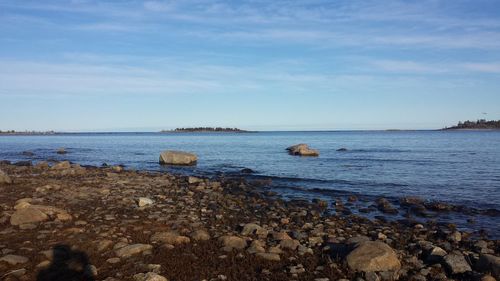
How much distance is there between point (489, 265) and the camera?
8.70m

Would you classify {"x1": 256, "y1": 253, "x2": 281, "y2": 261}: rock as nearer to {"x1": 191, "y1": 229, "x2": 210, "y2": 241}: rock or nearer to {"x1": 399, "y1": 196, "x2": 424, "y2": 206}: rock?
{"x1": 191, "y1": 229, "x2": 210, "y2": 241}: rock

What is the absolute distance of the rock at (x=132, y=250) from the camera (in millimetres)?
9069

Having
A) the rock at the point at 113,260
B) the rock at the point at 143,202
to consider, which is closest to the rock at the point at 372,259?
the rock at the point at 113,260

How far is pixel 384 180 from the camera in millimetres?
25734

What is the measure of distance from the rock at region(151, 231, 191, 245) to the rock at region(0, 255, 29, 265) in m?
2.84

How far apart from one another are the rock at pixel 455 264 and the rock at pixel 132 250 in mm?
6734

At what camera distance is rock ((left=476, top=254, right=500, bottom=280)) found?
27.7 ft

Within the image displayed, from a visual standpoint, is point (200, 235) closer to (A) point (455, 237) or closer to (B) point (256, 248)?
(B) point (256, 248)

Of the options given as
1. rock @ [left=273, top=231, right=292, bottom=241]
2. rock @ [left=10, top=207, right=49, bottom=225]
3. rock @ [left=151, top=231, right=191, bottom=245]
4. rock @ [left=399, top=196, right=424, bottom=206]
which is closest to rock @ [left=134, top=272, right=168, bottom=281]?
rock @ [left=151, top=231, right=191, bottom=245]

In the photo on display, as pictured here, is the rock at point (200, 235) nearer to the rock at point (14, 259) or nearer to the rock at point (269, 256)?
the rock at point (269, 256)

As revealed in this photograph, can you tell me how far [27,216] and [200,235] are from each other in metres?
5.17

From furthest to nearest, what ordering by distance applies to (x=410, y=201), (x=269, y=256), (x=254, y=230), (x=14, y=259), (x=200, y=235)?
(x=410, y=201) → (x=254, y=230) → (x=200, y=235) → (x=269, y=256) → (x=14, y=259)

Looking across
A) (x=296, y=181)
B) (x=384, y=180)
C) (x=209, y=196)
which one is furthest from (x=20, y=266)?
(x=384, y=180)

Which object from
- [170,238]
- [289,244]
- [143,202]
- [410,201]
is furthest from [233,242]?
[410,201]
